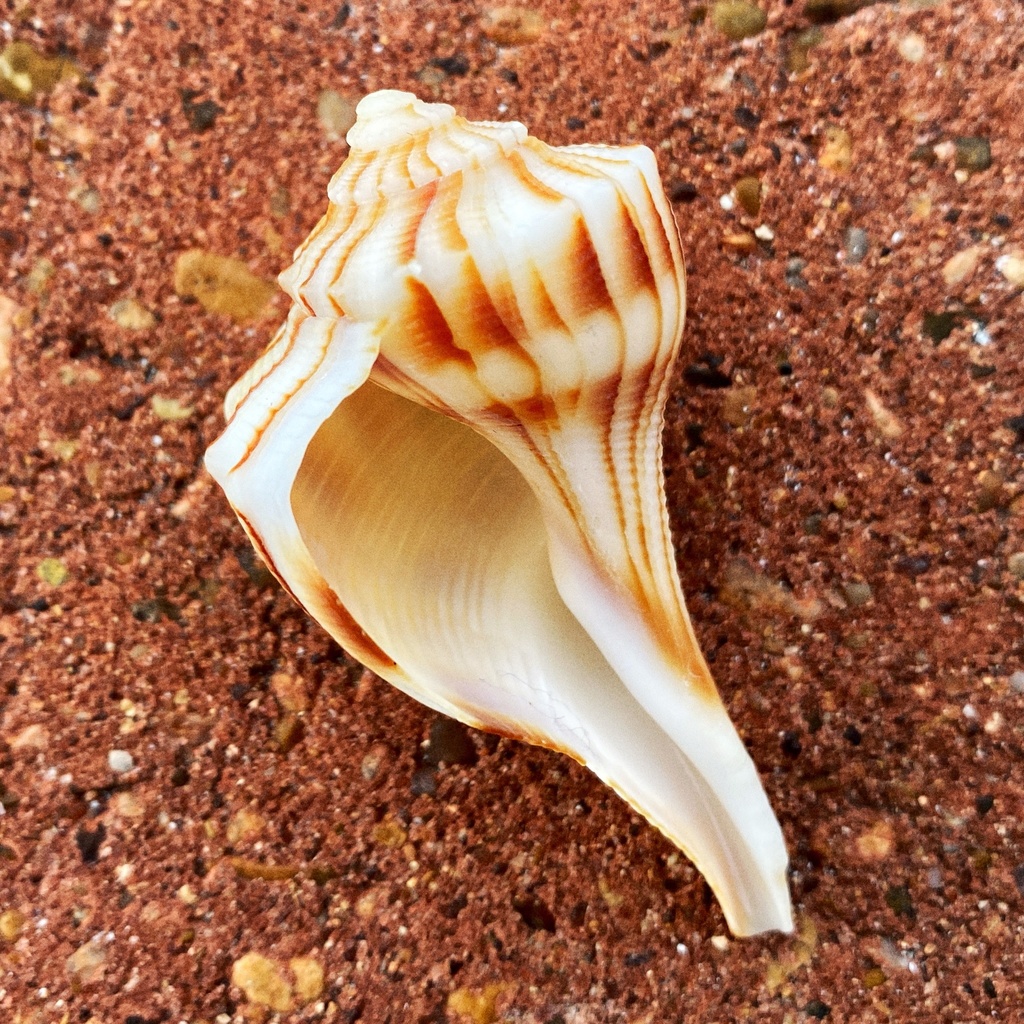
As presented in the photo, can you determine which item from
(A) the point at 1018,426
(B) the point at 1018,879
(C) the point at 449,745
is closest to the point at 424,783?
(C) the point at 449,745

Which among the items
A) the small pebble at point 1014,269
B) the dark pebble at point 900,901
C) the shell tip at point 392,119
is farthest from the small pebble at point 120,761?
the small pebble at point 1014,269

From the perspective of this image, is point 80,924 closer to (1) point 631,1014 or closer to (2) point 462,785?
(2) point 462,785

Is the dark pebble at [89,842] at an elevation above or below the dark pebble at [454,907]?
above

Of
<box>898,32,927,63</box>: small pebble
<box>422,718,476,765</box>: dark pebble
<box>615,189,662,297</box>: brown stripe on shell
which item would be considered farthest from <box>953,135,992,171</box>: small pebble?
<box>422,718,476,765</box>: dark pebble

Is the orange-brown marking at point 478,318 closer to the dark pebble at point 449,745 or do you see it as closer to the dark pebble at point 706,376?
the dark pebble at point 706,376

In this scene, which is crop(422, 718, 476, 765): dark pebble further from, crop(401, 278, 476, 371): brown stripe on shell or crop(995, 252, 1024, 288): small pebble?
crop(995, 252, 1024, 288): small pebble

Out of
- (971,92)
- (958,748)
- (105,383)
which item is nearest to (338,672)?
(105,383)
